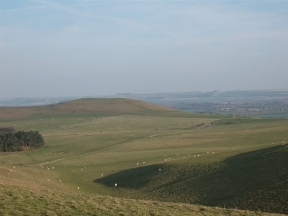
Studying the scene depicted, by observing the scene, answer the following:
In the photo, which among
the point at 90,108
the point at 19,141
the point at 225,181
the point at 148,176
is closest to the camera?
the point at 225,181

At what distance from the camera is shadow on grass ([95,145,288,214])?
89.8 ft

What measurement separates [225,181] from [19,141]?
48102 mm

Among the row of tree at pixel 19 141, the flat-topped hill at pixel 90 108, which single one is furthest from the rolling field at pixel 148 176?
the flat-topped hill at pixel 90 108

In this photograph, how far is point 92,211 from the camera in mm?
19406

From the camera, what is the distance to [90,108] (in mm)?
156625

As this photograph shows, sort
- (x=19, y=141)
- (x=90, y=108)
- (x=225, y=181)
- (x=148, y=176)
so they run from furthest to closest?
(x=90, y=108), (x=19, y=141), (x=148, y=176), (x=225, y=181)

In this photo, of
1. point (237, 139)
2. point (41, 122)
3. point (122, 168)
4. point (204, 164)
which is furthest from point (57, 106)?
point (204, 164)

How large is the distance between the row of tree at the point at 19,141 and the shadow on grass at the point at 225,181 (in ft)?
110

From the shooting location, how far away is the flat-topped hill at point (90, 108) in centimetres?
14125

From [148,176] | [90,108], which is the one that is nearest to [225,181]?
[148,176]

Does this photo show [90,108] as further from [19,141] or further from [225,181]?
[225,181]

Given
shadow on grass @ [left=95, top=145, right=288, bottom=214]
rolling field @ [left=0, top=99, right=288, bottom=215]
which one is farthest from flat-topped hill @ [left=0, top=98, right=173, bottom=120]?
shadow on grass @ [left=95, top=145, right=288, bottom=214]

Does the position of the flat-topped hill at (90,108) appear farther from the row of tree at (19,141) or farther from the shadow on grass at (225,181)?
the shadow on grass at (225,181)

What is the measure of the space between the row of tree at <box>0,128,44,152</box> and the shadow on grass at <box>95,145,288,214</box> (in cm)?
3340
